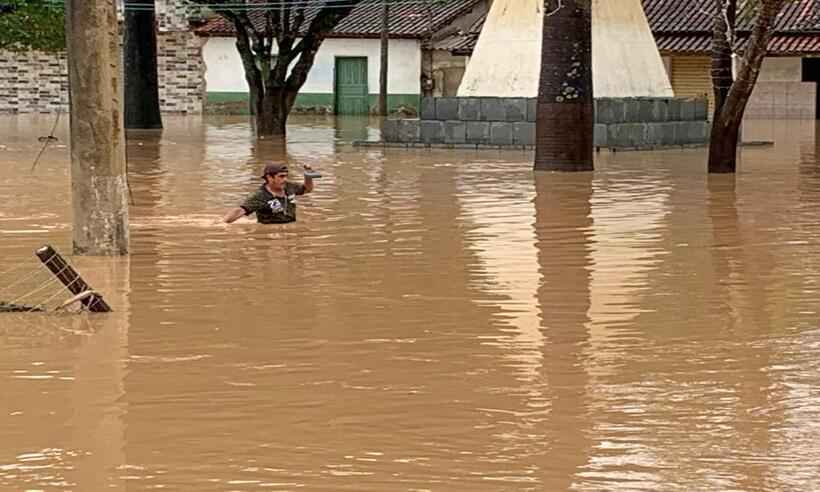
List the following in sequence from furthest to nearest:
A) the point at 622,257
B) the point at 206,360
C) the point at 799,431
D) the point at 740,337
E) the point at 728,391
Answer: the point at 622,257, the point at 740,337, the point at 206,360, the point at 728,391, the point at 799,431

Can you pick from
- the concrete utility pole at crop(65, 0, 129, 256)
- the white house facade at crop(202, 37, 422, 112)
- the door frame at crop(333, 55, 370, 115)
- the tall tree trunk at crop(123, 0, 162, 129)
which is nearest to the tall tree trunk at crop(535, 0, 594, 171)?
the concrete utility pole at crop(65, 0, 129, 256)

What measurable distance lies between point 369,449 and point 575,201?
39.8 ft

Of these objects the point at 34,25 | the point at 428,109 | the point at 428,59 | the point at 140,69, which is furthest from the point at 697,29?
the point at 428,109

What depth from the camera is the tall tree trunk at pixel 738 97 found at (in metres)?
21.6

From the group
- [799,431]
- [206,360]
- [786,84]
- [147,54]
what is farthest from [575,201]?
[786,84]

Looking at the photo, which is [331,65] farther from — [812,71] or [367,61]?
[812,71]

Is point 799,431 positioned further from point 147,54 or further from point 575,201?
point 147,54

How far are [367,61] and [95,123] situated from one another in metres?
42.5

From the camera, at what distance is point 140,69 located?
129 feet

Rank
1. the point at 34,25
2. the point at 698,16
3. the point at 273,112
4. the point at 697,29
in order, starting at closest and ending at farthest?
the point at 273,112 < the point at 34,25 < the point at 697,29 < the point at 698,16

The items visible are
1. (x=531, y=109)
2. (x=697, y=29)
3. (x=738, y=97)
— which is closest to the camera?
(x=738, y=97)

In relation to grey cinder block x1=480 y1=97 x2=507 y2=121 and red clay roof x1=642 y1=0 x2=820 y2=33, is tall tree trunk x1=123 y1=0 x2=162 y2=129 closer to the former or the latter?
grey cinder block x1=480 y1=97 x2=507 y2=121

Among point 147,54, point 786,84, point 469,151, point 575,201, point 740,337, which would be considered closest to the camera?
point 740,337

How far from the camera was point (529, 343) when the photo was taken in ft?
31.7
